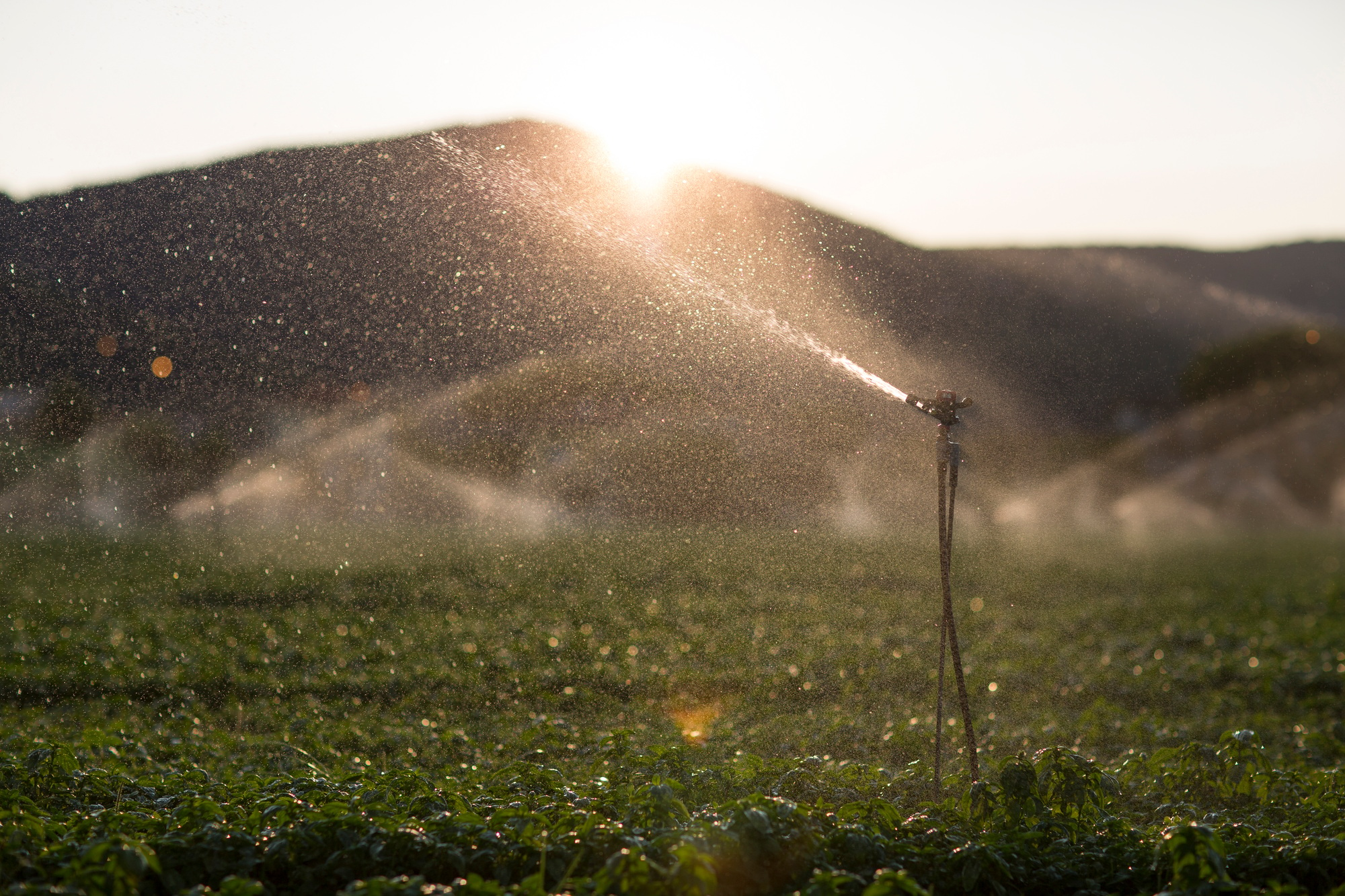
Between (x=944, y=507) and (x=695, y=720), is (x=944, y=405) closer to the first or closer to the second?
(x=944, y=507)

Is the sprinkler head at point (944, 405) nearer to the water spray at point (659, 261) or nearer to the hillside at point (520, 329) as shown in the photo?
the water spray at point (659, 261)

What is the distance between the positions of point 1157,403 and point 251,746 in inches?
1561

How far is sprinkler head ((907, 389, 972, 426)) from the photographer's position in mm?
4191

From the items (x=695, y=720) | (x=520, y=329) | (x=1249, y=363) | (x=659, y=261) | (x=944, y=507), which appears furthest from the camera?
(x=1249, y=363)

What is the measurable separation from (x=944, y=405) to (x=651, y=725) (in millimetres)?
3460

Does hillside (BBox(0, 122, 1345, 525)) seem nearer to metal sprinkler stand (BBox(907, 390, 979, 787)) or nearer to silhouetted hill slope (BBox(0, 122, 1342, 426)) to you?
silhouetted hill slope (BBox(0, 122, 1342, 426))

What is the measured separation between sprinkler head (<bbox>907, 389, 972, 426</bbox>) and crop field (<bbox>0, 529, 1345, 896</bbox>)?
5.03ft

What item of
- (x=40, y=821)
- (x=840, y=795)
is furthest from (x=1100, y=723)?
(x=40, y=821)

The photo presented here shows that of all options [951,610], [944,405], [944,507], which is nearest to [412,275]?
[944,405]

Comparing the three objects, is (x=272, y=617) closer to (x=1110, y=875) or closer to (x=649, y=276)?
(x=649, y=276)

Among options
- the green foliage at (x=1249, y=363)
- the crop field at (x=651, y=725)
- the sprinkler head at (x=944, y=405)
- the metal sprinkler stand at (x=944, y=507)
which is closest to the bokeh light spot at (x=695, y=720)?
the crop field at (x=651, y=725)

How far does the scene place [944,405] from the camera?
4.23 metres

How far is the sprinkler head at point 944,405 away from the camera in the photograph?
4.19 meters

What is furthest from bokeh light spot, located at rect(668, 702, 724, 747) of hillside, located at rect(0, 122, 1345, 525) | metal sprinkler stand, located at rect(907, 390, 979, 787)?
hillside, located at rect(0, 122, 1345, 525)
